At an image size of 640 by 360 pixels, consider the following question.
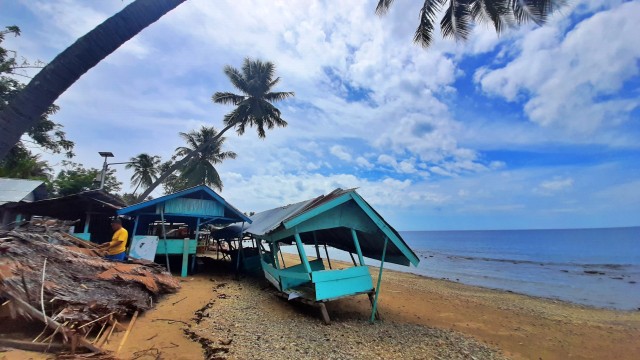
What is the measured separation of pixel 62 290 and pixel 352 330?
19.4 feet

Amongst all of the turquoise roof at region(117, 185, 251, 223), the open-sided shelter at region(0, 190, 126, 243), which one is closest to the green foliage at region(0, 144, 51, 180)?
the open-sided shelter at region(0, 190, 126, 243)

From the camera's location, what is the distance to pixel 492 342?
29.6 ft

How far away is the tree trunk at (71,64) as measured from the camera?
3629mm

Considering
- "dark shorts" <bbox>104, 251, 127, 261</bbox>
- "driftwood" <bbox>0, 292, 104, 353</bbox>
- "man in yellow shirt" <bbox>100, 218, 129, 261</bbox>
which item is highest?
"man in yellow shirt" <bbox>100, 218, 129, 261</bbox>

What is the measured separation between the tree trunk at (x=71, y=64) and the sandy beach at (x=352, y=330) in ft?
10.7

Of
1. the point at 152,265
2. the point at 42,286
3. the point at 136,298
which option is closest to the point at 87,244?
the point at 152,265

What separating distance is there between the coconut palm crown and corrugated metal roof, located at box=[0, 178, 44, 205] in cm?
1524

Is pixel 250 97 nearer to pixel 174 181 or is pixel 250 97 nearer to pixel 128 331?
pixel 174 181

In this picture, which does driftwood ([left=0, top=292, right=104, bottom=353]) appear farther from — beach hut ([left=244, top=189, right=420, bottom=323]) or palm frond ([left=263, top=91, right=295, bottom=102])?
palm frond ([left=263, top=91, right=295, bottom=102])

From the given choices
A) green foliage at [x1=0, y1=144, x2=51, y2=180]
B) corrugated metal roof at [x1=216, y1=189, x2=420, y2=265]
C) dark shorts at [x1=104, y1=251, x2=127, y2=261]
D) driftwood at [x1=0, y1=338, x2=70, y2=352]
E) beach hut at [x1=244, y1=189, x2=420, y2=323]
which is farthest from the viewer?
green foliage at [x1=0, y1=144, x2=51, y2=180]

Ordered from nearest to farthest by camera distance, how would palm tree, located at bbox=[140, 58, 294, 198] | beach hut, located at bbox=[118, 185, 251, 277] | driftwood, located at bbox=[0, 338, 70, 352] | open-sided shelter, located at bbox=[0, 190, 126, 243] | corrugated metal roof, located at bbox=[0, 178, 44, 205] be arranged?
driftwood, located at bbox=[0, 338, 70, 352]
beach hut, located at bbox=[118, 185, 251, 277]
open-sided shelter, located at bbox=[0, 190, 126, 243]
corrugated metal roof, located at bbox=[0, 178, 44, 205]
palm tree, located at bbox=[140, 58, 294, 198]

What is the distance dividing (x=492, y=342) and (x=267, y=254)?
9705mm

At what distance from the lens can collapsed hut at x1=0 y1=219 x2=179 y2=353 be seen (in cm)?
501

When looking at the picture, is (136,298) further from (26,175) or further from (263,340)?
(26,175)
